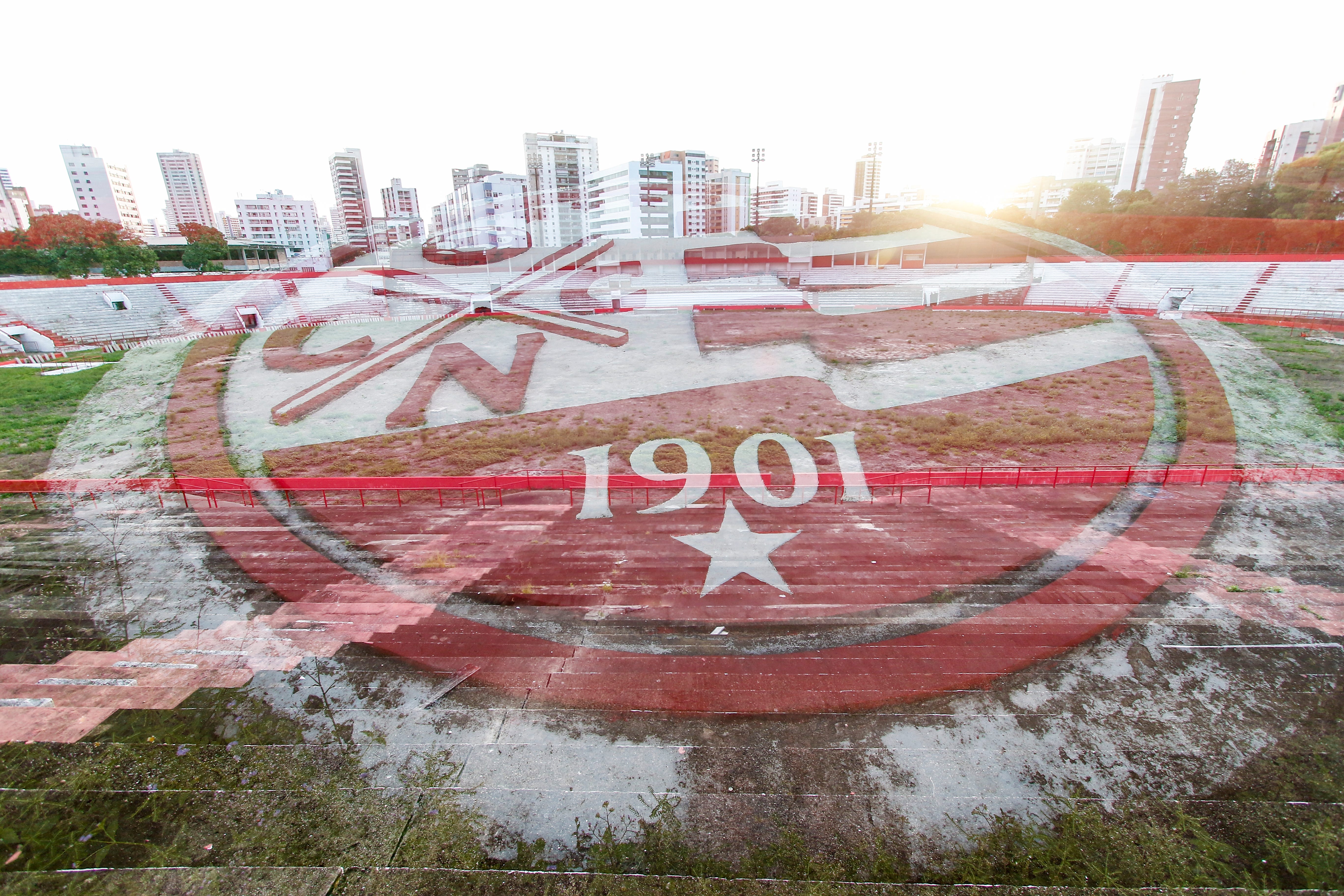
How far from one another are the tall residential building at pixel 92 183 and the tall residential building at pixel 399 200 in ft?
141

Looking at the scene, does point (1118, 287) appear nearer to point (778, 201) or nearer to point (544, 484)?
point (544, 484)

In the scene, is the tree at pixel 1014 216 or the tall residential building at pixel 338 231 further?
the tall residential building at pixel 338 231

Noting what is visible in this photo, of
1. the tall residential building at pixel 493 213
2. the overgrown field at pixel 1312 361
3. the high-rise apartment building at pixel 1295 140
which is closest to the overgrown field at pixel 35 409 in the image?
the overgrown field at pixel 1312 361

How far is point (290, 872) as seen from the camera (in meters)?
4.14

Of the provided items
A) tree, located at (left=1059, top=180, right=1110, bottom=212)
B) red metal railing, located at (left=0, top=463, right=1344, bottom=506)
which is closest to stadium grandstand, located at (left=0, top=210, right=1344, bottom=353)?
tree, located at (left=1059, top=180, right=1110, bottom=212)

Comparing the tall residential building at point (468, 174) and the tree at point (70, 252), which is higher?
the tall residential building at point (468, 174)

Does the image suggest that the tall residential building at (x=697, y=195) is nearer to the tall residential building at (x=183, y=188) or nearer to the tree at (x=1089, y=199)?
the tree at (x=1089, y=199)

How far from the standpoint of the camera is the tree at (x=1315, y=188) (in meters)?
32.7

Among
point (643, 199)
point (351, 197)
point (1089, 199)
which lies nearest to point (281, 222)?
point (351, 197)

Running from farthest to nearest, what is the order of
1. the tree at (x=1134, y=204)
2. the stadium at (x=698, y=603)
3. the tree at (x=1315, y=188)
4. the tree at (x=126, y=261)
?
the tree at (x=1134, y=204)
the tree at (x=126, y=261)
the tree at (x=1315, y=188)
the stadium at (x=698, y=603)

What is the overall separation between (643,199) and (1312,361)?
2083 inches

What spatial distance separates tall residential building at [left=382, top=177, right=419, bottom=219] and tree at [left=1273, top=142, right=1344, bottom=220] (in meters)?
131

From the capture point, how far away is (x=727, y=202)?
296 ft

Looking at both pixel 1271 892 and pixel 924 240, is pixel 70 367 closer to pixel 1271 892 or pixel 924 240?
pixel 1271 892
